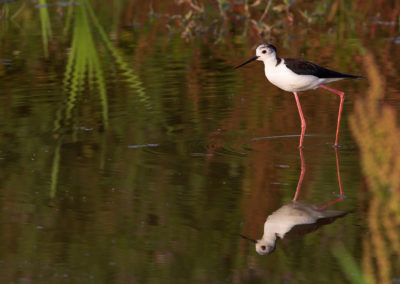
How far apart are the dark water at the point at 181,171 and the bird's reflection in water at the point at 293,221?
0.17ft

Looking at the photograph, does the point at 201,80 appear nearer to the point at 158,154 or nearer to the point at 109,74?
the point at 109,74

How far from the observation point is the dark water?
14.9 feet

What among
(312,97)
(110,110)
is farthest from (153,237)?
(312,97)

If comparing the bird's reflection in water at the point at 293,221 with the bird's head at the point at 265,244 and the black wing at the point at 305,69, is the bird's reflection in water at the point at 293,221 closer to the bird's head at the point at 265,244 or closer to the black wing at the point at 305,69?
the bird's head at the point at 265,244

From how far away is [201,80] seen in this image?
9.59 m

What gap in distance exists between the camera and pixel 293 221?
16.6ft

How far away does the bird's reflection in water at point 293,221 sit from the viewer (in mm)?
4797

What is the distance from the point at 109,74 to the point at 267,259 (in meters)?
5.88

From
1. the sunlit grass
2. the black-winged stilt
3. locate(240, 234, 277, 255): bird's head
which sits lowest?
locate(240, 234, 277, 255): bird's head

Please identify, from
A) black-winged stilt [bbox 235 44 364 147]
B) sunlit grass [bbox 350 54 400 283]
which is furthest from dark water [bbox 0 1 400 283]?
black-winged stilt [bbox 235 44 364 147]

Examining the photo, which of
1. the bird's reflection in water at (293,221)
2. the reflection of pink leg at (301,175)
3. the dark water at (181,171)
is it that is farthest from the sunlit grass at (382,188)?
the reflection of pink leg at (301,175)

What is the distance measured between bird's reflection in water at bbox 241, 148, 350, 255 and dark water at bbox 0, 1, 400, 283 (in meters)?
0.05

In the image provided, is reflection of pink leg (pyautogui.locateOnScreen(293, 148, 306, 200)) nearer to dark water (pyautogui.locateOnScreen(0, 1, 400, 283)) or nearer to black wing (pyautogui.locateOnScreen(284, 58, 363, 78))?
dark water (pyautogui.locateOnScreen(0, 1, 400, 283))

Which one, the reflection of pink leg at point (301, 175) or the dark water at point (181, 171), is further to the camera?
the reflection of pink leg at point (301, 175)
